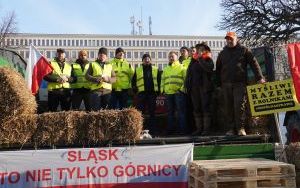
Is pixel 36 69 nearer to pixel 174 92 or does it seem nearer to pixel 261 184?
pixel 174 92

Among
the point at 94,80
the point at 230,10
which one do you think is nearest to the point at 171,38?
the point at 230,10

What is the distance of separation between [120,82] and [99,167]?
8.87 feet

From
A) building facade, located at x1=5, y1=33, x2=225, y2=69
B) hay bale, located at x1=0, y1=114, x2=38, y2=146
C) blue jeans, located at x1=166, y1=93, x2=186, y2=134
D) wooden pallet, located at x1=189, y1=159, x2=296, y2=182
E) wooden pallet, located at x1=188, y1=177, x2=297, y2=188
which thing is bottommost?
wooden pallet, located at x1=188, y1=177, x2=297, y2=188

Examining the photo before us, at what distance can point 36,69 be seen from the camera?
9.01m

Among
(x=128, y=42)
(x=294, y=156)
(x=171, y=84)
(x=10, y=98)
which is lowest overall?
(x=294, y=156)

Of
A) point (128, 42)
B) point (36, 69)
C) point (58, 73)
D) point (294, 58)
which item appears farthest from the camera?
point (128, 42)

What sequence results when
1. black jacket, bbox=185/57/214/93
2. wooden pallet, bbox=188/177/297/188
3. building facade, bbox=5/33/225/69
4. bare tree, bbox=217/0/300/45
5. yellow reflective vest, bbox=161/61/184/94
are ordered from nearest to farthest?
wooden pallet, bbox=188/177/297/188 → black jacket, bbox=185/57/214/93 → yellow reflective vest, bbox=161/61/184/94 → bare tree, bbox=217/0/300/45 → building facade, bbox=5/33/225/69

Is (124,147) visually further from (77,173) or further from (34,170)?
(34,170)

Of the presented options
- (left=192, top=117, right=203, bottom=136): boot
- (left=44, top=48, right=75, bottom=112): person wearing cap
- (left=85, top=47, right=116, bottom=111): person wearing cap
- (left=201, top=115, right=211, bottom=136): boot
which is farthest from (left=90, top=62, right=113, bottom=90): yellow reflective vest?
(left=201, top=115, right=211, bottom=136): boot

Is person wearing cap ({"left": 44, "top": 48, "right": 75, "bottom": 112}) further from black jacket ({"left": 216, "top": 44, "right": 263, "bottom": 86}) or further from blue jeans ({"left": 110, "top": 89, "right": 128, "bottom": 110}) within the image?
black jacket ({"left": 216, "top": 44, "right": 263, "bottom": 86})

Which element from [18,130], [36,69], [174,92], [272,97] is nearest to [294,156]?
[272,97]

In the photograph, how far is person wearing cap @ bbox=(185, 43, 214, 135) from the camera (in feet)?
28.8

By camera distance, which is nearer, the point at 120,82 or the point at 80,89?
the point at 80,89

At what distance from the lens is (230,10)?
108 ft
